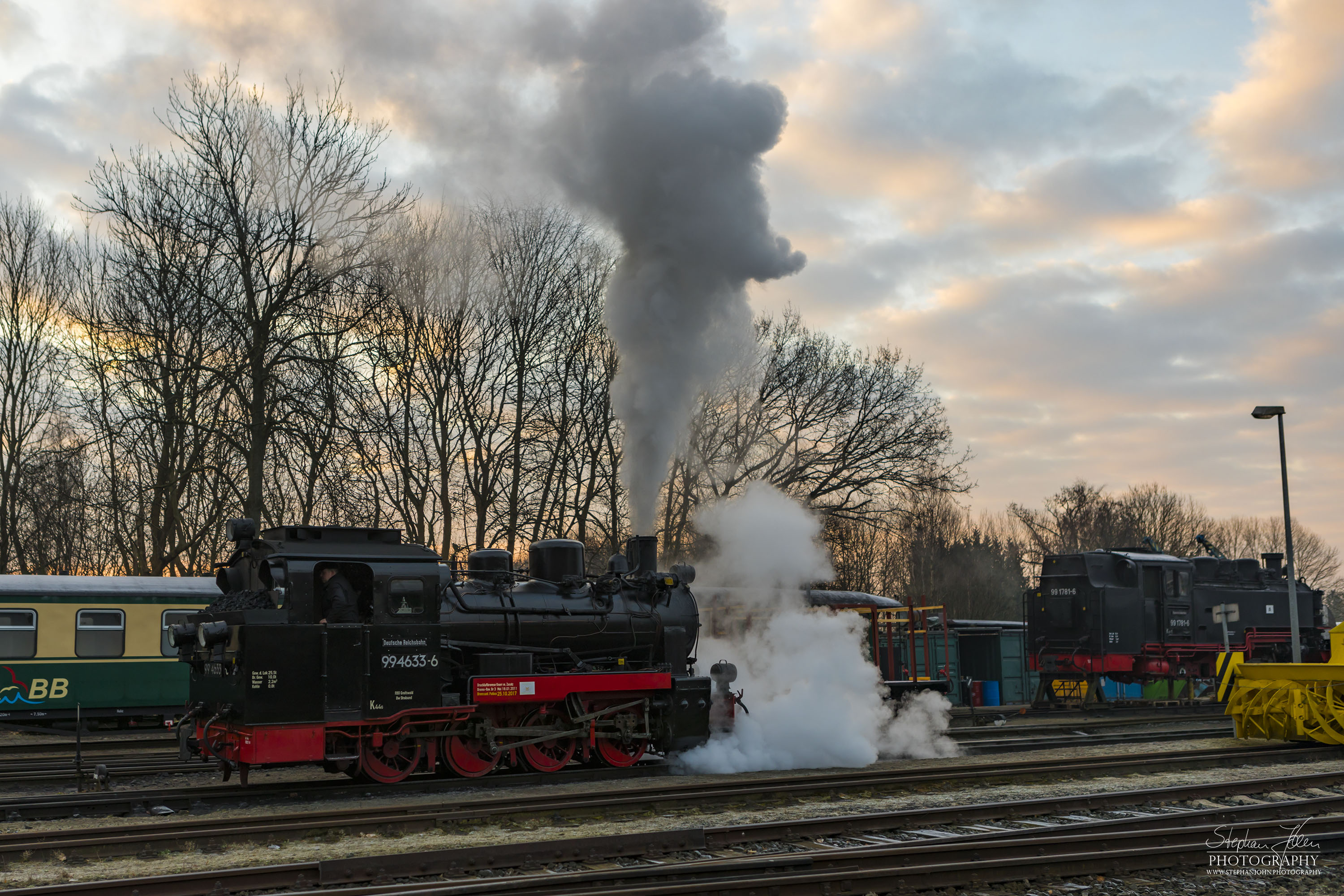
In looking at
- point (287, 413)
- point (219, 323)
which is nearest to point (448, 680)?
point (287, 413)

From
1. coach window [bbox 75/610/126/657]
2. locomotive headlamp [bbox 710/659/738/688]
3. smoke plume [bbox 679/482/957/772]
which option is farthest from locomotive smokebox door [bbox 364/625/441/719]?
coach window [bbox 75/610/126/657]

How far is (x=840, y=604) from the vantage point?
722 inches

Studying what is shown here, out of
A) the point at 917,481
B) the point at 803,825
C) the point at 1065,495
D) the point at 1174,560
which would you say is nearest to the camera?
the point at 803,825

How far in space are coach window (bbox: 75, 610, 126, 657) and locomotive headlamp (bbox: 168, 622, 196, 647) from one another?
26.9 ft

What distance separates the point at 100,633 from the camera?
18281 mm

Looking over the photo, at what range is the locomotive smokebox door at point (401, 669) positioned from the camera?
440 inches

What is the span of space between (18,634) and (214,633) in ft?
31.4

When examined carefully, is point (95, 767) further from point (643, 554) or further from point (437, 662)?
point (643, 554)

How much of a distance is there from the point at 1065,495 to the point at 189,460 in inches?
2140

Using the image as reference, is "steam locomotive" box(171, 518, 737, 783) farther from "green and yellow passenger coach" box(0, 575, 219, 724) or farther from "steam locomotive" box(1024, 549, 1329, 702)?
"steam locomotive" box(1024, 549, 1329, 702)

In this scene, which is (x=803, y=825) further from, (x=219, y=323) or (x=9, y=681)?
A: (x=219, y=323)

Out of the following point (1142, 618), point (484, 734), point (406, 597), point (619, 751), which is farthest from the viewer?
point (1142, 618)

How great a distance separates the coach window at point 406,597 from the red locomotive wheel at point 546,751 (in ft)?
6.74

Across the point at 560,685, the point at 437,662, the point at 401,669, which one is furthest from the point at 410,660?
the point at 560,685
